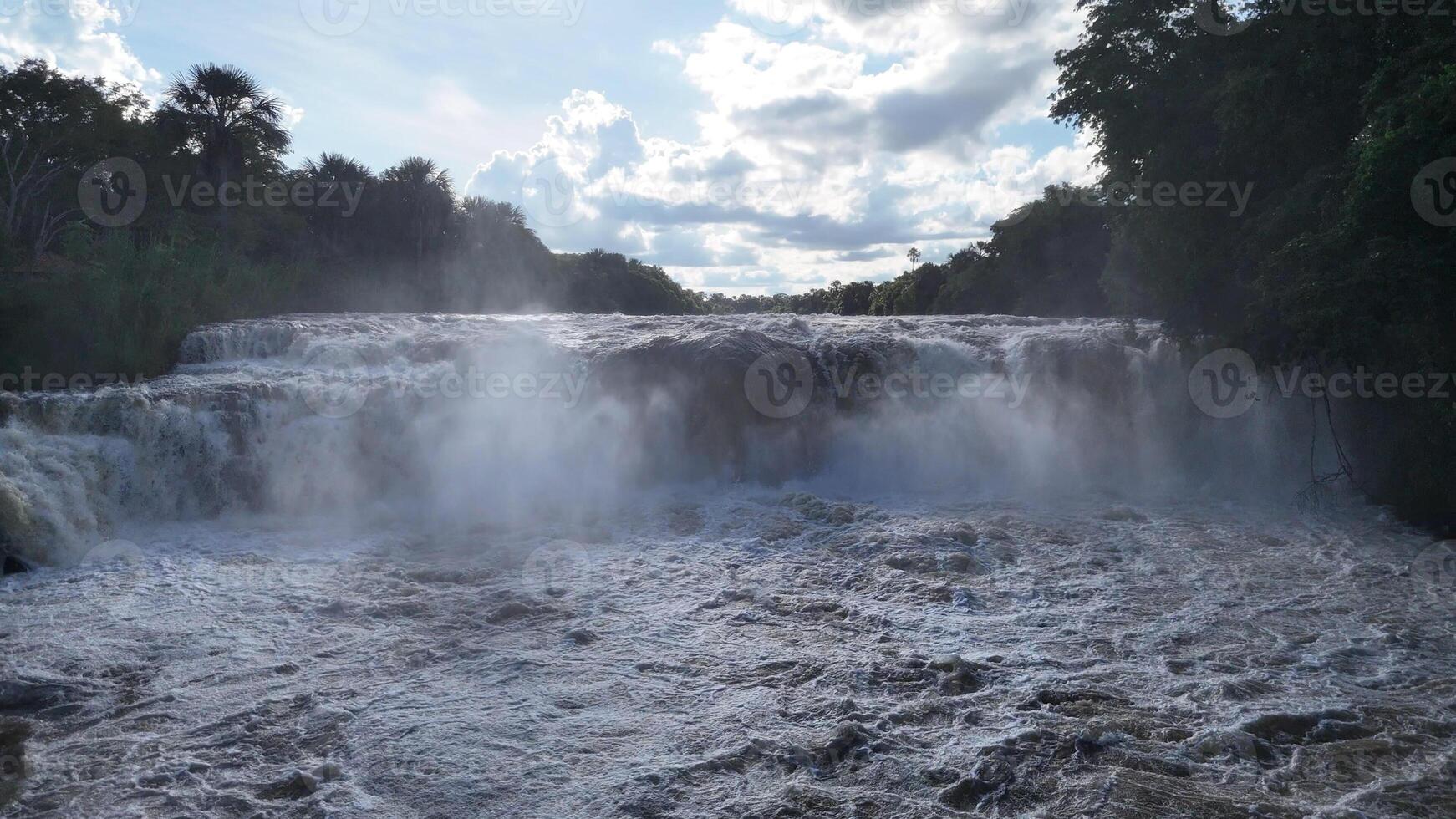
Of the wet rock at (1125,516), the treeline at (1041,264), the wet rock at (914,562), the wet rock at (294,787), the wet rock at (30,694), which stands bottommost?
the wet rock at (294,787)

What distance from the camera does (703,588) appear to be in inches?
350

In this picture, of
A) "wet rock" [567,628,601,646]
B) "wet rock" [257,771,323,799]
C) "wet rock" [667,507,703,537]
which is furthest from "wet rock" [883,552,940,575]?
"wet rock" [257,771,323,799]

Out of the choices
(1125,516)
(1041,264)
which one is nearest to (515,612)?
(1125,516)

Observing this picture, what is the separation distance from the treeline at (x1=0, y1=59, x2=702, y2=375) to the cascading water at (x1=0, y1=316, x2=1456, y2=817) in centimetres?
180

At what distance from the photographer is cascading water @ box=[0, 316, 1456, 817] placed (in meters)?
5.35

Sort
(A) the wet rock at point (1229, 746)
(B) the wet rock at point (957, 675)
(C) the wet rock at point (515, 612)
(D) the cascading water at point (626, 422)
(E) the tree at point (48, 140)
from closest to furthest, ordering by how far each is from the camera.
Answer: (A) the wet rock at point (1229, 746) → (B) the wet rock at point (957, 675) → (C) the wet rock at point (515, 612) → (D) the cascading water at point (626, 422) → (E) the tree at point (48, 140)

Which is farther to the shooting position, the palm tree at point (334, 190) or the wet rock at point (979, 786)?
the palm tree at point (334, 190)

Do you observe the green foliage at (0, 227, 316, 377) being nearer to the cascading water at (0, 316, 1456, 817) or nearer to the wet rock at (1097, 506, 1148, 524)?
the cascading water at (0, 316, 1456, 817)

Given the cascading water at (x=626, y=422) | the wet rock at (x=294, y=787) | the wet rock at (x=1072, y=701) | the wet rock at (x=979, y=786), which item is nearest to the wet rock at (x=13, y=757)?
the wet rock at (x=294, y=787)

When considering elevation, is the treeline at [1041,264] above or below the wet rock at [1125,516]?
above

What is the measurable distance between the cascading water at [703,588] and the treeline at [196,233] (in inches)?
70.8

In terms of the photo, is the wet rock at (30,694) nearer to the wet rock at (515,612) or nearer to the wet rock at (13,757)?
the wet rock at (13,757)

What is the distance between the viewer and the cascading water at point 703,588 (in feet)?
17.5

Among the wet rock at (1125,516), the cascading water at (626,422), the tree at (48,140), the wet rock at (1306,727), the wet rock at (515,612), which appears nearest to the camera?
the wet rock at (1306,727)
